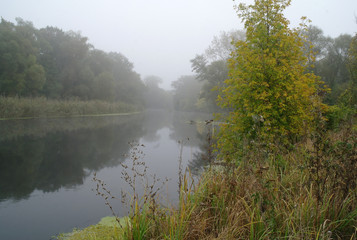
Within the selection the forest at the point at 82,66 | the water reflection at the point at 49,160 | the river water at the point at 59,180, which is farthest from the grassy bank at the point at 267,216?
the forest at the point at 82,66

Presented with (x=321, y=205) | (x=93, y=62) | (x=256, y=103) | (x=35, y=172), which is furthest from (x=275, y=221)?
(x=93, y=62)

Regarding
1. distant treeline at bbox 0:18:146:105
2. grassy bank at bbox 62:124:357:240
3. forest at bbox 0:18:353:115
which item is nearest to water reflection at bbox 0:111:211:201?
grassy bank at bbox 62:124:357:240

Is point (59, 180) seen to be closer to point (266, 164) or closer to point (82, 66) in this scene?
point (266, 164)

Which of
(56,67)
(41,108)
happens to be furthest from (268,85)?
(56,67)

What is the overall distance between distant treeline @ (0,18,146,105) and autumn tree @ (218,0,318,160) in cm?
2868

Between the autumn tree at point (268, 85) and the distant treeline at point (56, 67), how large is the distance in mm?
28685

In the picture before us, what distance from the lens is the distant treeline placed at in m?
37.5

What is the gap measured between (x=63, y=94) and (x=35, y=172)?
155 feet

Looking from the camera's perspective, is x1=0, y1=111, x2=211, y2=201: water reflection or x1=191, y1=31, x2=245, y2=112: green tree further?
x1=191, y1=31, x2=245, y2=112: green tree

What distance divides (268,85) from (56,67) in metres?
51.8

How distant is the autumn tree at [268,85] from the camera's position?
6.72m

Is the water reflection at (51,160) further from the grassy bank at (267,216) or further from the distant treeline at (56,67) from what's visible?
the distant treeline at (56,67)

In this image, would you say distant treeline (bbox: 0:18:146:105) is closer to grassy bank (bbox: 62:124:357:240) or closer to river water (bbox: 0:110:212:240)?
river water (bbox: 0:110:212:240)

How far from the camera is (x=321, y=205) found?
3.23 m
